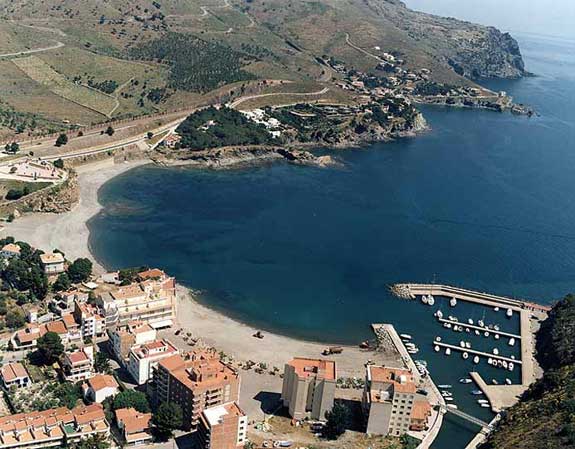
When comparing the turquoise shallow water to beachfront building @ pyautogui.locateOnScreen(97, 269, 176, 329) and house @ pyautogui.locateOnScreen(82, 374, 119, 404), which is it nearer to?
beachfront building @ pyautogui.locateOnScreen(97, 269, 176, 329)

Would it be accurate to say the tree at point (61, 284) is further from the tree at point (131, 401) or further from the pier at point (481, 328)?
the pier at point (481, 328)

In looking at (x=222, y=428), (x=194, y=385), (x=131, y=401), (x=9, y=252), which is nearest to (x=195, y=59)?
(x=9, y=252)

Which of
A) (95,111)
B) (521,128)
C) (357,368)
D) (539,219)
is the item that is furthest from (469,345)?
(521,128)

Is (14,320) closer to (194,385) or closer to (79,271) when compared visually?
(79,271)

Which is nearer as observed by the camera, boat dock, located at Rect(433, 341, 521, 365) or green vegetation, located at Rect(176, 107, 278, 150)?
boat dock, located at Rect(433, 341, 521, 365)

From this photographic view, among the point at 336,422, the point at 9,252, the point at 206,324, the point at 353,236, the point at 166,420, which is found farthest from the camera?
the point at 353,236

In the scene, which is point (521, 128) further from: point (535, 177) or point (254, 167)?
point (254, 167)

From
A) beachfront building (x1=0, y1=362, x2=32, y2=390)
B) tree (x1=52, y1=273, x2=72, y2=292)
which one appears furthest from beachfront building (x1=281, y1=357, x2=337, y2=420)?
tree (x1=52, y1=273, x2=72, y2=292)
